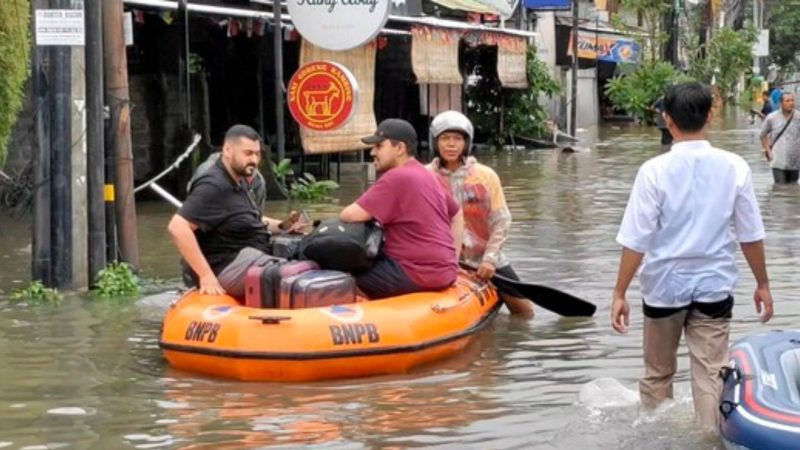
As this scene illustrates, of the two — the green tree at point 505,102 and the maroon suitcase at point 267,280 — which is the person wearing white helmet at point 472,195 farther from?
the green tree at point 505,102

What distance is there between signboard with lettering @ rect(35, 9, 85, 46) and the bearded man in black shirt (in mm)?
2443

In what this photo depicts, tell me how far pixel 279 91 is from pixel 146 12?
183 cm

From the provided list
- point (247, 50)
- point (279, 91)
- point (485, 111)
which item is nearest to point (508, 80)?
point (485, 111)

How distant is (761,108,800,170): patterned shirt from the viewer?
69.4 ft

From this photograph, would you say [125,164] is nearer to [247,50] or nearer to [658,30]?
[247,50]

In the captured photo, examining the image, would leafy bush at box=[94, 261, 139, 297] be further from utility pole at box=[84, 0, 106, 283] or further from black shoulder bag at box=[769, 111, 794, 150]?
black shoulder bag at box=[769, 111, 794, 150]

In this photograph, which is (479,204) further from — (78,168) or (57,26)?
(57,26)

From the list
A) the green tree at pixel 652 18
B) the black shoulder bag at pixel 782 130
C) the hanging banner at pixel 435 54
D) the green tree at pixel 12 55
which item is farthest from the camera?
the green tree at pixel 652 18

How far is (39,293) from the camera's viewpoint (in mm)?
11641

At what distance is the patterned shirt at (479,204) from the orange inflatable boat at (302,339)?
1481 mm

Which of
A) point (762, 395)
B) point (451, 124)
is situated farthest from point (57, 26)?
point (762, 395)

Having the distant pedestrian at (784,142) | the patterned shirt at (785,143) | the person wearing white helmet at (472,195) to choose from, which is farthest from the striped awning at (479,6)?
the person wearing white helmet at (472,195)

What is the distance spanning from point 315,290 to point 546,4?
2548 centimetres

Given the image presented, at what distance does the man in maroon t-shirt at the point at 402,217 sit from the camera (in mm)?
9391
